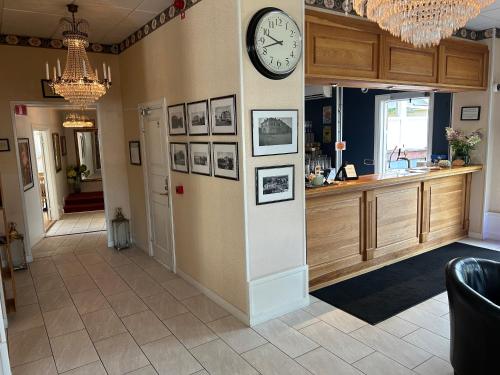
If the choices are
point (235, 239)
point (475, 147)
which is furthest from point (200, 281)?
point (475, 147)

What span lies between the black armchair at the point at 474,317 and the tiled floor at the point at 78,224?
6.10 meters

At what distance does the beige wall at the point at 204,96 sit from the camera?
310 centimetres

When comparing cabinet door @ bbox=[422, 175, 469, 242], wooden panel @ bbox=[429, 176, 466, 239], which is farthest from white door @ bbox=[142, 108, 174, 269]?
wooden panel @ bbox=[429, 176, 466, 239]

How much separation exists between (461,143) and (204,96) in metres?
3.87

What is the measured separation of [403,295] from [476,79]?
326cm

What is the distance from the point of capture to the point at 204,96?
3441 mm

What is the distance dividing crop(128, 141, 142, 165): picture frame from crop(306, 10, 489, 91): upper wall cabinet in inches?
105

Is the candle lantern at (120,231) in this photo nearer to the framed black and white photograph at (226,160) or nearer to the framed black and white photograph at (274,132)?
the framed black and white photograph at (226,160)

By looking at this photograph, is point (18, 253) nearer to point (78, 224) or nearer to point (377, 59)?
point (78, 224)

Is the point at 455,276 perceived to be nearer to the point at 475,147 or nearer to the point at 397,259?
the point at 397,259

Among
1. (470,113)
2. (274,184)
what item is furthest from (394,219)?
(470,113)

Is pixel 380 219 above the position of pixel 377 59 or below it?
below

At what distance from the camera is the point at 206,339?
3006 millimetres

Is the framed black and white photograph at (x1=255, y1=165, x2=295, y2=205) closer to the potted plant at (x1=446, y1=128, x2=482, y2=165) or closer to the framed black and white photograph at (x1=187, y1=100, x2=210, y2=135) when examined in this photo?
the framed black and white photograph at (x1=187, y1=100, x2=210, y2=135)
